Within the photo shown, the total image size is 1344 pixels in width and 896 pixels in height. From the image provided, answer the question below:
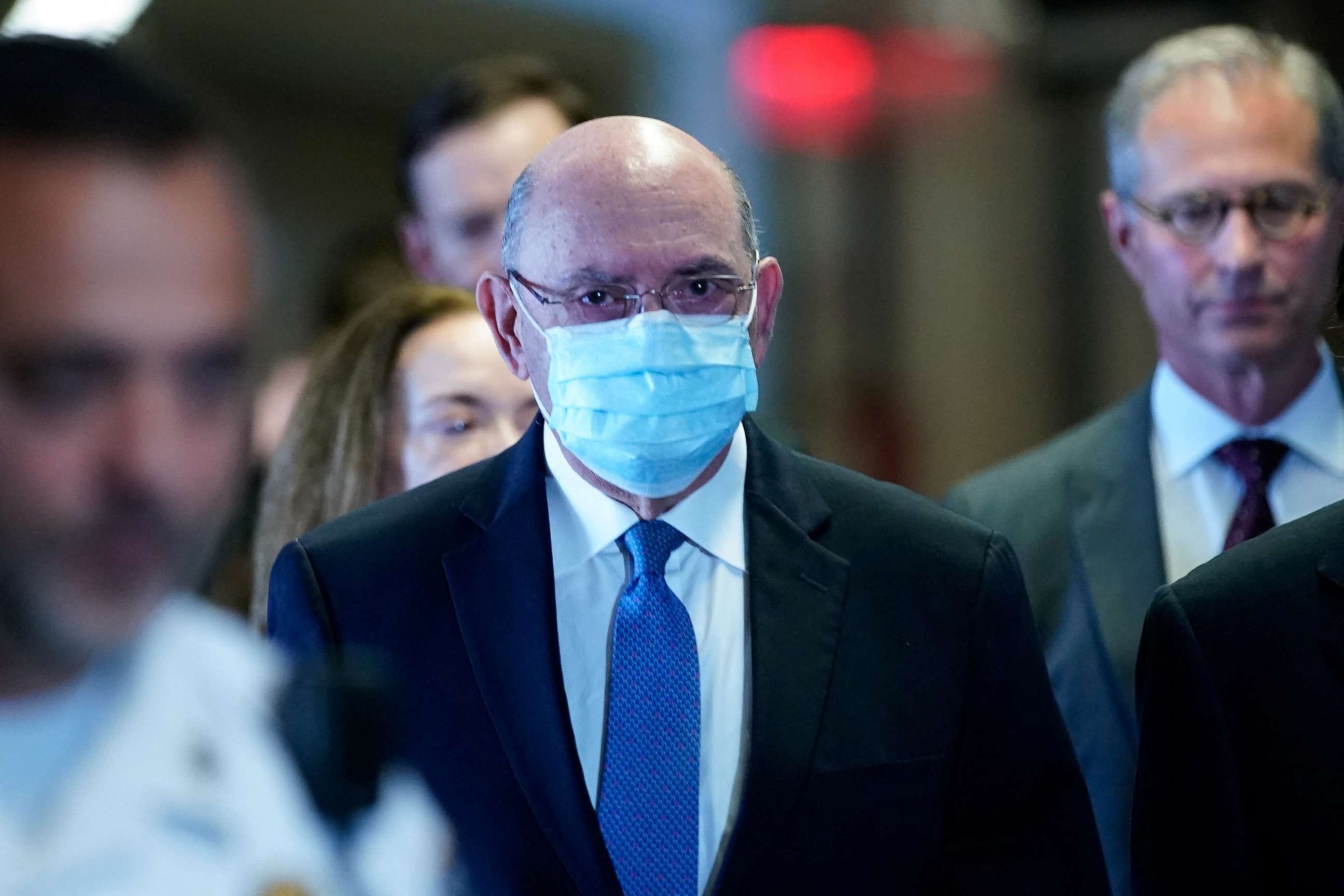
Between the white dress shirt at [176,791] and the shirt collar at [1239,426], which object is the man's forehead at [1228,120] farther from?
the white dress shirt at [176,791]

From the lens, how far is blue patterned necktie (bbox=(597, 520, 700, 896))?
158 centimetres

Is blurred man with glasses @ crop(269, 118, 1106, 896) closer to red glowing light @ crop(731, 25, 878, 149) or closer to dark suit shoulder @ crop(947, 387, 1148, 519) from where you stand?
dark suit shoulder @ crop(947, 387, 1148, 519)

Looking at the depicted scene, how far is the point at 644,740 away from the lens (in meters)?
1.62

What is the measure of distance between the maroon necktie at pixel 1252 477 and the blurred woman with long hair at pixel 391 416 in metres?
1.03

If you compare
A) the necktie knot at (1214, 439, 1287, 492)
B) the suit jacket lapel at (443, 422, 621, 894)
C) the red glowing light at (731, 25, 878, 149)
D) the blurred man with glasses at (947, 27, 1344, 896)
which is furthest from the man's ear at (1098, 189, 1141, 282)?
the red glowing light at (731, 25, 878, 149)

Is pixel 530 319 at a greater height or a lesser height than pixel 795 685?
greater

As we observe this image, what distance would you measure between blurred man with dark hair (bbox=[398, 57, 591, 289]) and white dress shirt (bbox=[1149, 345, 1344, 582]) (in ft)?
3.76

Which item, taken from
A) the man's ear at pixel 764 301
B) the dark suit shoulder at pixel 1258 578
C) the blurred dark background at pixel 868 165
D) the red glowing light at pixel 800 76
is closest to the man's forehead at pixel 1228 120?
the dark suit shoulder at pixel 1258 578

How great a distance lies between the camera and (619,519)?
1744 mm

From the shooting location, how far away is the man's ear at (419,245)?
306 cm

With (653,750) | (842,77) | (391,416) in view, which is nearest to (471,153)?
(391,416)

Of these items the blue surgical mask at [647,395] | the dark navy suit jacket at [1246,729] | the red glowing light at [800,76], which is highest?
the red glowing light at [800,76]

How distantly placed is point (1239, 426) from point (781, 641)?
1085 millimetres

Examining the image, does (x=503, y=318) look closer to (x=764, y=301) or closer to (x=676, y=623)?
(x=764, y=301)
